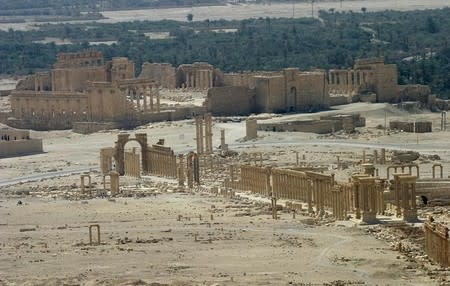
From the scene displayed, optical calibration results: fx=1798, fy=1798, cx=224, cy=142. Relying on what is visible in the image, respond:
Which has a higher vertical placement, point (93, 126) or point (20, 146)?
point (20, 146)

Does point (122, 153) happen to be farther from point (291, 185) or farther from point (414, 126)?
point (414, 126)

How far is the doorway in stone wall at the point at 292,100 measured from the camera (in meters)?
87.0

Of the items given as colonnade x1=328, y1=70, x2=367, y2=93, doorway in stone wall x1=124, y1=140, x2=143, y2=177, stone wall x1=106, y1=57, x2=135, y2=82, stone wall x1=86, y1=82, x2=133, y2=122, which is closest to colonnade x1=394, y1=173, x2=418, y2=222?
doorway in stone wall x1=124, y1=140, x2=143, y2=177

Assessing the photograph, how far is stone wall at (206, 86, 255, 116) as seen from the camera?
86.4 metres

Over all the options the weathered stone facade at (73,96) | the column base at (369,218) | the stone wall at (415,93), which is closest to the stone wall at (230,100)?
the weathered stone facade at (73,96)

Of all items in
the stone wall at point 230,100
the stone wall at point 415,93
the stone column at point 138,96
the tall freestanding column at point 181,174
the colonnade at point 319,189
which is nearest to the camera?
the colonnade at point 319,189

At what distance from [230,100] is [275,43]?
45123mm

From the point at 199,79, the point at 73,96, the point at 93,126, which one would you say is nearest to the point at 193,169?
the point at 93,126

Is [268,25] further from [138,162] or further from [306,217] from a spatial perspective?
[306,217]

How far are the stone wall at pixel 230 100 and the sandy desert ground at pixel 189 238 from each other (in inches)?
633

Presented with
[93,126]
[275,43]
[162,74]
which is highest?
[162,74]

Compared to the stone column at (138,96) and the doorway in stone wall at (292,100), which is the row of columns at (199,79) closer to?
the stone column at (138,96)

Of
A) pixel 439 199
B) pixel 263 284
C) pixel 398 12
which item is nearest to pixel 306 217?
pixel 439 199

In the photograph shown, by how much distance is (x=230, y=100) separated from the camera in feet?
285
